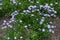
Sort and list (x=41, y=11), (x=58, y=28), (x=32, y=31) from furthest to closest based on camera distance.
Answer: (x=41, y=11), (x=58, y=28), (x=32, y=31)

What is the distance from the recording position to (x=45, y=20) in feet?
16.7

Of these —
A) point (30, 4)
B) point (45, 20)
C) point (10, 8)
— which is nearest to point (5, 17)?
point (10, 8)

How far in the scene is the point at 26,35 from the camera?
4.87 metres

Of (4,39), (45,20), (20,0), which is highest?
(20,0)

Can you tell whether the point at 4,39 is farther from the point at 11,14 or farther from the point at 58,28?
the point at 58,28

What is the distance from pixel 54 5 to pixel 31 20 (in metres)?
0.78

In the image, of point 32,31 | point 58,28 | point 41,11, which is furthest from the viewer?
point 41,11

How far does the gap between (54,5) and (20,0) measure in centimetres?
84

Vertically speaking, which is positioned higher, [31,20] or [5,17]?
[5,17]

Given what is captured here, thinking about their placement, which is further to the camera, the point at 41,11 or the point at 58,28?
the point at 41,11

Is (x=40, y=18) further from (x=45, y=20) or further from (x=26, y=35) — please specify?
(x=26, y=35)

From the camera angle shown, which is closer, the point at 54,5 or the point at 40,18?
the point at 40,18

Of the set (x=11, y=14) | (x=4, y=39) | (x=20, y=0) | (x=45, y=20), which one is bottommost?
(x=4, y=39)

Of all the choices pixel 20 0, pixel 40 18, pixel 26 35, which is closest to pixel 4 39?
pixel 26 35
